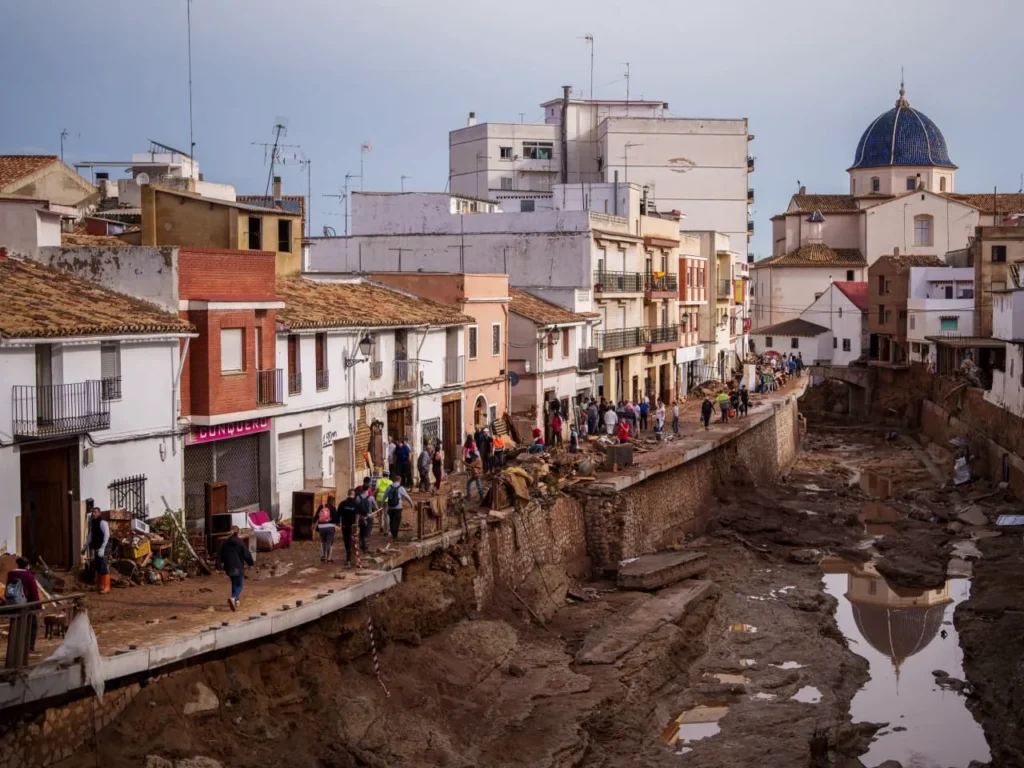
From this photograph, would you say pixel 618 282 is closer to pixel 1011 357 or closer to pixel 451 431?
pixel 1011 357

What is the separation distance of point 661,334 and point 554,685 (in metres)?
35.3

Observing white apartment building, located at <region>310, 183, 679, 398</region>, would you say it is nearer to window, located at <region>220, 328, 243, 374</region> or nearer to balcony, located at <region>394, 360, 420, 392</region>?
balcony, located at <region>394, 360, 420, 392</region>

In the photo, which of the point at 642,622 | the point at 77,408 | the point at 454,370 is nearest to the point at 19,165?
the point at 454,370

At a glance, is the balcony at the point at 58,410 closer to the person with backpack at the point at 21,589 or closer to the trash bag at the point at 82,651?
the person with backpack at the point at 21,589

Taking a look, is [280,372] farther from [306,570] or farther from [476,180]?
[476,180]

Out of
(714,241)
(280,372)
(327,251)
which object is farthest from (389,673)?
(714,241)

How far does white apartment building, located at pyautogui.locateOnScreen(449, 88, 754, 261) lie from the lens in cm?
7319

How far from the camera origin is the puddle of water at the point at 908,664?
1014 inches

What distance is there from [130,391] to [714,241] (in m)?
50.1

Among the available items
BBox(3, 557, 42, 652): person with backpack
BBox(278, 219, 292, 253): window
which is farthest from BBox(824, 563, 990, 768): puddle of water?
BBox(278, 219, 292, 253): window

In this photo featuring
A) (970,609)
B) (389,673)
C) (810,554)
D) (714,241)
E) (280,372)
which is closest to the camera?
(389,673)

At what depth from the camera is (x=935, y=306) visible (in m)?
77.2

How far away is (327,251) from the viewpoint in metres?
54.8

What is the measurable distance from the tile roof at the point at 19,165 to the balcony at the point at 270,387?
17941 mm
